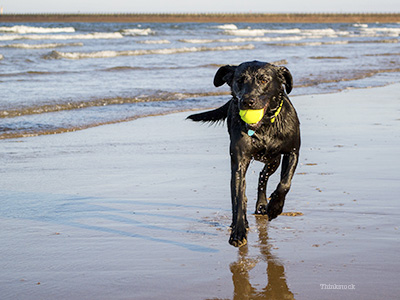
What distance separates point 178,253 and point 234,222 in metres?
0.41

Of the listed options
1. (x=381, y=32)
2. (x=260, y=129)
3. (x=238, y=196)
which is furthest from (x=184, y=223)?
(x=381, y=32)

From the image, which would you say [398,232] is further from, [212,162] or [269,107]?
[212,162]

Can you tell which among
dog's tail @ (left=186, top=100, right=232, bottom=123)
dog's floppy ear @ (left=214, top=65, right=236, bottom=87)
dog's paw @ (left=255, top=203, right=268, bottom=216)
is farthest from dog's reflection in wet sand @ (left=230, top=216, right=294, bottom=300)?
dog's tail @ (left=186, top=100, right=232, bottom=123)

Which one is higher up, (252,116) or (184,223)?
(252,116)

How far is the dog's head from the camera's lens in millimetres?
3969

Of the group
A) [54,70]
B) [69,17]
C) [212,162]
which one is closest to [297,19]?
[69,17]

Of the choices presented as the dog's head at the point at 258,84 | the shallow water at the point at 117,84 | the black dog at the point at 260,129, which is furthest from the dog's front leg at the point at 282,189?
the shallow water at the point at 117,84

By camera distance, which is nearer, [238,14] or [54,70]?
[54,70]

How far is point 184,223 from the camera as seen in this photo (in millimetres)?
4496

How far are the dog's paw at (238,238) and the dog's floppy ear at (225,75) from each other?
1.09 m

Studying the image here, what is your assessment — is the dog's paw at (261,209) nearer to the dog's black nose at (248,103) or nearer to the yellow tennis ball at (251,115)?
the yellow tennis ball at (251,115)

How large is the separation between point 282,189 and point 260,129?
44 centimetres

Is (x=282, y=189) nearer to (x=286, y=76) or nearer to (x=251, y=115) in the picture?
(x=251, y=115)

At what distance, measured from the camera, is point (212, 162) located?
6.42m
